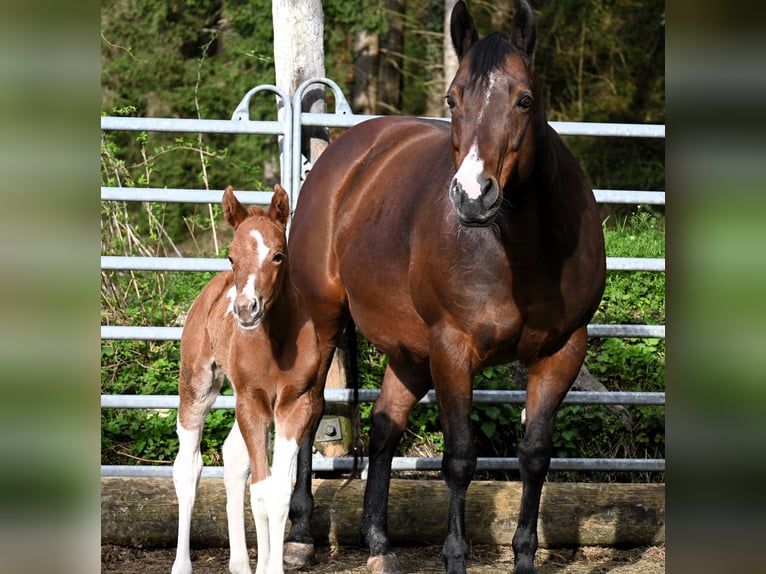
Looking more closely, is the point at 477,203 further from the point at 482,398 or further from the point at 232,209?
the point at 482,398

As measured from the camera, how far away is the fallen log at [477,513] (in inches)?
182

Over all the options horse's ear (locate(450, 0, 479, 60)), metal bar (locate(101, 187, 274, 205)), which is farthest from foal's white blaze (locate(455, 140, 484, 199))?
metal bar (locate(101, 187, 274, 205))

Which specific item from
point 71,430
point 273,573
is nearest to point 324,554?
point 273,573

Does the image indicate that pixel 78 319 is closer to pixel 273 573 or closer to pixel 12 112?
pixel 12 112

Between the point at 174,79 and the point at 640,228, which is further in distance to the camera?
the point at 174,79

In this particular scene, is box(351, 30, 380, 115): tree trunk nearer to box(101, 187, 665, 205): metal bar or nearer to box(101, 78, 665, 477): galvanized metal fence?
box(101, 78, 665, 477): galvanized metal fence

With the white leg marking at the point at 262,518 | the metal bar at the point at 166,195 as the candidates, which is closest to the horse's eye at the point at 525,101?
the white leg marking at the point at 262,518

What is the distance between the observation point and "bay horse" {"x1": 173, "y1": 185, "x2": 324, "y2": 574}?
11.3 ft

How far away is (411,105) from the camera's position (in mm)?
16656

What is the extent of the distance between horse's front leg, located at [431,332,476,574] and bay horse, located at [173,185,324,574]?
1.65 ft

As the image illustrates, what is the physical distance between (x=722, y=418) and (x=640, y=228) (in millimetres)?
7358

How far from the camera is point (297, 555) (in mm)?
4441

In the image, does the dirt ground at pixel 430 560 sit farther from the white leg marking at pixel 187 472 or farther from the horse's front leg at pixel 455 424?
the horse's front leg at pixel 455 424

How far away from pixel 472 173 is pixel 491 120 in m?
0.26
